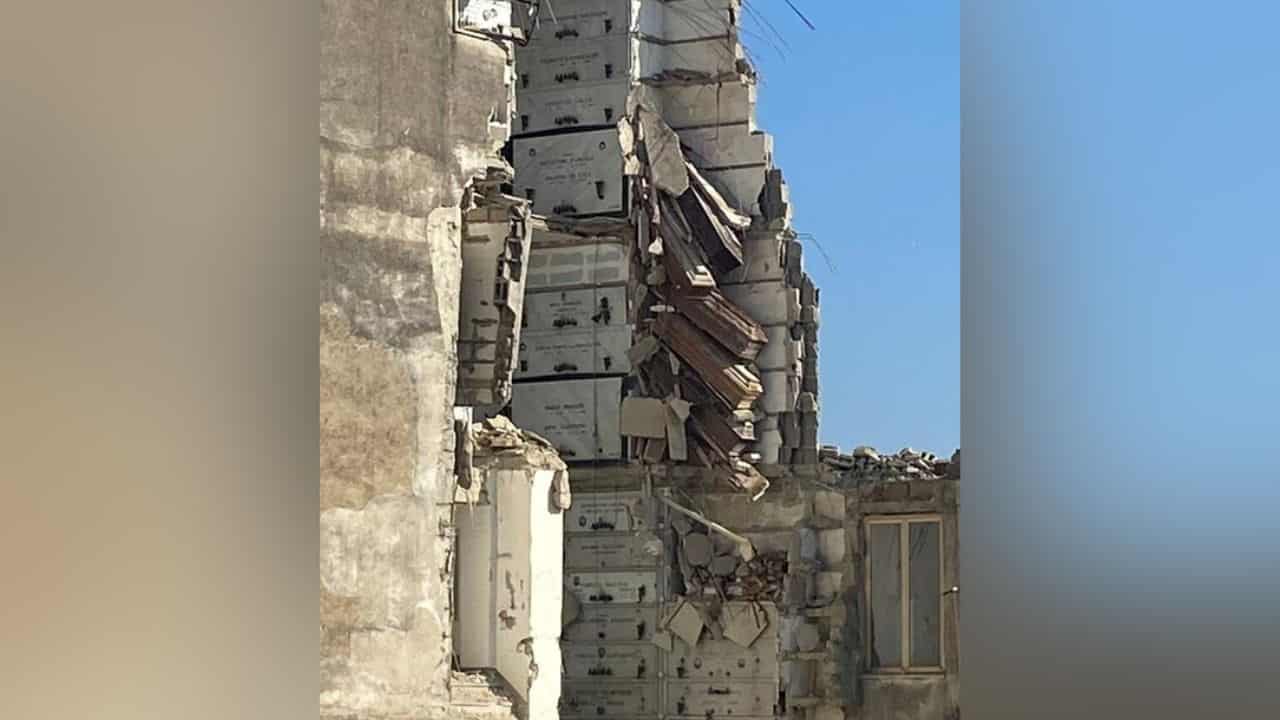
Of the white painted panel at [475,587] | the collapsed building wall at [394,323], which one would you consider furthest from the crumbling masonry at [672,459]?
the collapsed building wall at [394,323]

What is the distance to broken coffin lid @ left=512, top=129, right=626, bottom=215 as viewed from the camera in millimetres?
10289

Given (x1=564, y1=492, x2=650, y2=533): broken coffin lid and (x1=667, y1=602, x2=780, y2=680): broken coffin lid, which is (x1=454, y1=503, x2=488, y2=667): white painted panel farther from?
(x1=667, y1=602, x2=780, y2=680): broken coffin lid

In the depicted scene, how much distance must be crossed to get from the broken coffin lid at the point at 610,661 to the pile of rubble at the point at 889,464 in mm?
1739

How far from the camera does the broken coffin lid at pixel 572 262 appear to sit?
10203 millimetres

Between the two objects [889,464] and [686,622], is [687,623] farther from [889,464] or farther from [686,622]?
[889,464]

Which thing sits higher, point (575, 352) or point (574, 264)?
→ point (574, 264)

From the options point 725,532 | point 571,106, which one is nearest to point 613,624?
point 725,532

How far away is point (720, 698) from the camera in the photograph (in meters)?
10.0

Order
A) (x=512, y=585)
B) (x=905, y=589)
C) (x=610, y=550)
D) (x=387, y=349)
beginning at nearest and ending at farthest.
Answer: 1. (x=387, y=349)
2. (x=512, y=585)
3. (x=905, y=589)
4. (x=610, y=550)

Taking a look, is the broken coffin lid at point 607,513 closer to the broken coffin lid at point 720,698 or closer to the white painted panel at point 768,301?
the broken coffin lid at point 720,698

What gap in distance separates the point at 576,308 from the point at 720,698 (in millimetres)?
2761
